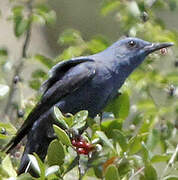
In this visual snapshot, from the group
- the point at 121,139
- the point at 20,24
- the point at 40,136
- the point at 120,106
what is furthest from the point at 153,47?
the point at 20,24

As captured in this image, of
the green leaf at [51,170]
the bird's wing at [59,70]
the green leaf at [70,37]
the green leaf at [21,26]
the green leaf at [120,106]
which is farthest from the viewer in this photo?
the green leaf at [21,26]

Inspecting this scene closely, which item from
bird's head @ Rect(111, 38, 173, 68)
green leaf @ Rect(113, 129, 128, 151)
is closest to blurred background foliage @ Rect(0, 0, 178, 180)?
green leaf @ Rect(113, 129, 128, 151)

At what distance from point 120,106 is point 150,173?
1.78 ft

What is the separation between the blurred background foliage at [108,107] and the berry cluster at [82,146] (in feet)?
0.09

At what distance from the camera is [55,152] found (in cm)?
260

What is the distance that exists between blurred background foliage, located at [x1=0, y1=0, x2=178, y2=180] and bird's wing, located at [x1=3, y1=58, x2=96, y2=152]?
0.07 m

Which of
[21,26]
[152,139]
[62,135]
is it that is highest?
[62,135]

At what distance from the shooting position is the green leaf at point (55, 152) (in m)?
2.60

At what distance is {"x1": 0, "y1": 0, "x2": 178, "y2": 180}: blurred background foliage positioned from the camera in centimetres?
263

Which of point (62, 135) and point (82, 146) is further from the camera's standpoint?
point (82, 146)

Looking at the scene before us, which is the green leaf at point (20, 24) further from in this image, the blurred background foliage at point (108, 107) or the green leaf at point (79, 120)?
the green leaf at point (79, 120)

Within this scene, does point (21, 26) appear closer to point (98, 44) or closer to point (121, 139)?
point (98, 44)

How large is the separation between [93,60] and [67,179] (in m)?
0.87

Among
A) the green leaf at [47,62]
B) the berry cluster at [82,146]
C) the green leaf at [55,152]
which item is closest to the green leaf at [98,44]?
the green leaf at [47,62]
